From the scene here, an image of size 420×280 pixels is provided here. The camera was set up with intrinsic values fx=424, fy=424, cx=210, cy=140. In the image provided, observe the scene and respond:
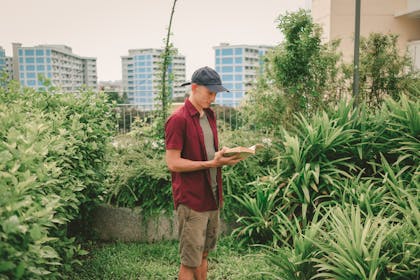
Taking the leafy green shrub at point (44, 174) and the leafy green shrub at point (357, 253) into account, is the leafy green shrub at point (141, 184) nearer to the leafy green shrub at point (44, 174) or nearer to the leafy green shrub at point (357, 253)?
the leafy green shrub at point (44, 174)

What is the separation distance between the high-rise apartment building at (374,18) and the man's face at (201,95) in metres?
16.5

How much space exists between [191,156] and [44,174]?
41.0 inches

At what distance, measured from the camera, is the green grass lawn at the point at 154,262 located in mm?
4090

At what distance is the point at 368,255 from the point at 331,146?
202 centimetres

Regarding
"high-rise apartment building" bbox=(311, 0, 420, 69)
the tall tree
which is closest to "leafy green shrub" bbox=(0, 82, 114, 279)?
the tall tree

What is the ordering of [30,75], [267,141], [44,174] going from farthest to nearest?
[30,75]
[267,141]
[44,174]

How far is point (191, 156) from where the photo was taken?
10.2 feet

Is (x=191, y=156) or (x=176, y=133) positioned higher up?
(x=176, y=133)

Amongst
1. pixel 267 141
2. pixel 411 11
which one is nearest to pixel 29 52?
pixel 411 11

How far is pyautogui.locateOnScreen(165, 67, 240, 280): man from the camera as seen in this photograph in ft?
9.96

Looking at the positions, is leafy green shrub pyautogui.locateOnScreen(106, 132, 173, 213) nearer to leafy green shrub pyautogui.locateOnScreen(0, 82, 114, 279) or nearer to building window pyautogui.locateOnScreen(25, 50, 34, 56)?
leafy green shrub pyautogui.locateOnScreen(0, 82, 114, 279)

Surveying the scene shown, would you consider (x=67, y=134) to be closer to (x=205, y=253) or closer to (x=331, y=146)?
(x=205, y=253)

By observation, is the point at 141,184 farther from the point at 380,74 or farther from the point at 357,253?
the point at 380,74

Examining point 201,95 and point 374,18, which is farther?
point 374,18
